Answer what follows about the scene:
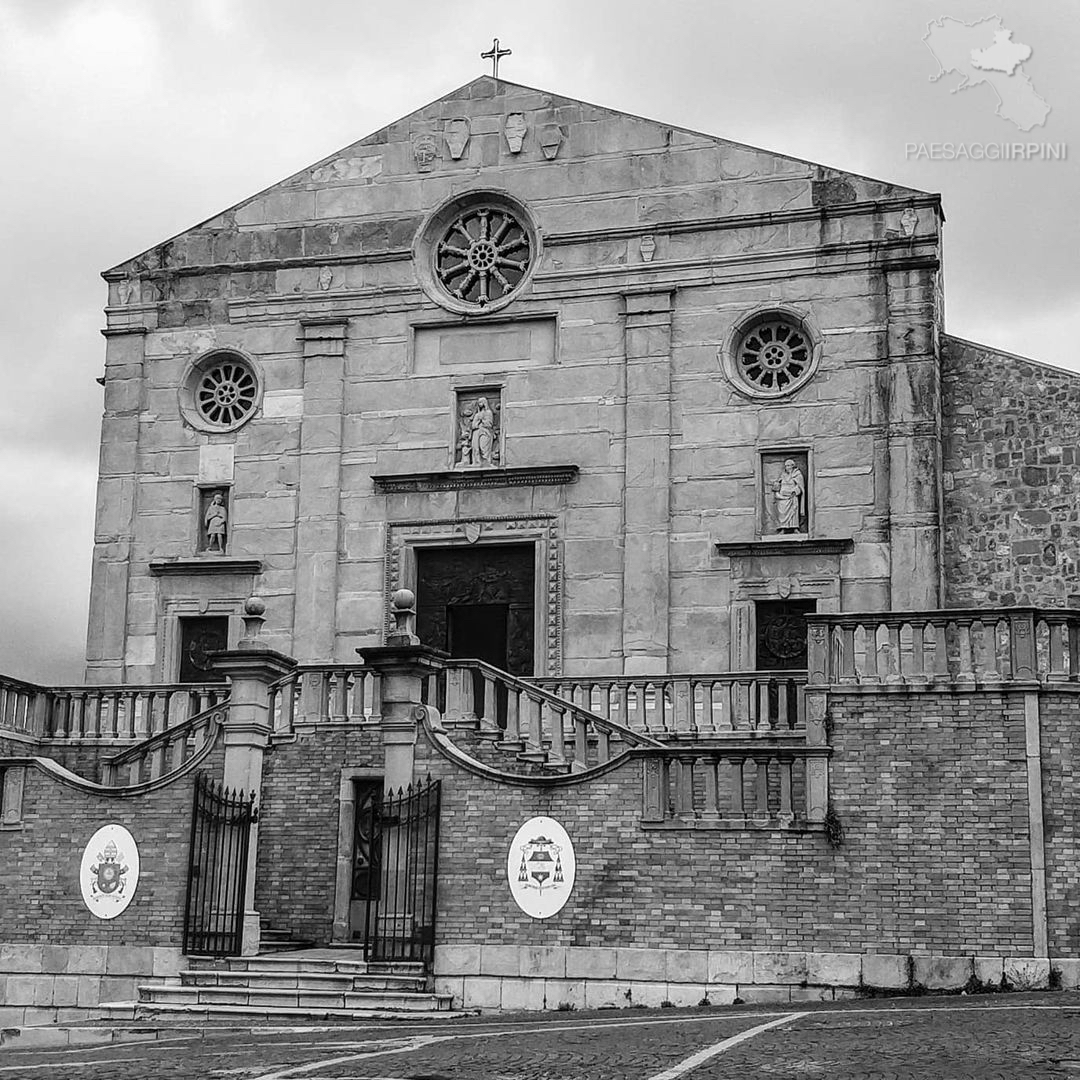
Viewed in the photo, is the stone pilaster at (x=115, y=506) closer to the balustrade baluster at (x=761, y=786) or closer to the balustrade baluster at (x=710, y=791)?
the balustrade baluster at (x=710, y=791)

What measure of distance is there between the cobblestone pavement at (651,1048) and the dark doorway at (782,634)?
29.6 ft

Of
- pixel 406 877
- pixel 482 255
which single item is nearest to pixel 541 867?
pixel 406 877

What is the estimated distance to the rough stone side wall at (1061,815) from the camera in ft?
54.9

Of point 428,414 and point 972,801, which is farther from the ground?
point 428,414

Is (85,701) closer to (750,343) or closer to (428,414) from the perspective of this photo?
(428,414)

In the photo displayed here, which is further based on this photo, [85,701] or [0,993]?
[85,701]

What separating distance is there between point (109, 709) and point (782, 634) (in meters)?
9.42

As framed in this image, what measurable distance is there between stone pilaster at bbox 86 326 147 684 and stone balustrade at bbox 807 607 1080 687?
1359 cm

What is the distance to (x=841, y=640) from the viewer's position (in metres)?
18.0

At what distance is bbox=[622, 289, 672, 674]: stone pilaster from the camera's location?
1005 inches

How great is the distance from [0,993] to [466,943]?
17.5 ft

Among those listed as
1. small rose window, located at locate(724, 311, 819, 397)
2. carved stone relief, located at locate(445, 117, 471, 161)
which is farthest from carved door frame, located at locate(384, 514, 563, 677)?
carved stone relief, located at locate(445, 117, 471, 161)

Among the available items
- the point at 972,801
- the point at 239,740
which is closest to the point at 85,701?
the point at 239,740

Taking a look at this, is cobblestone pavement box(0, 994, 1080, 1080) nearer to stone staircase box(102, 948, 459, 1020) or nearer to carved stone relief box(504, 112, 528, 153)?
stone staircase box(102, 948, 459, 1020)
